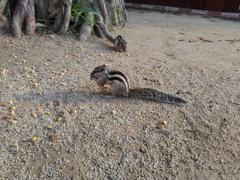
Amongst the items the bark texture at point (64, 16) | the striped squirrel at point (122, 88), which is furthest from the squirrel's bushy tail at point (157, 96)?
the bark texture at point (64, 16)

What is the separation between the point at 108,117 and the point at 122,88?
1.07ft

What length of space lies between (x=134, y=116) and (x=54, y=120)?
2.04 ft

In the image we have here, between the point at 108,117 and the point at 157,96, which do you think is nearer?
the point at 108,117

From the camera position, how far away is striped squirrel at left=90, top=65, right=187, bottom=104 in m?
3.08

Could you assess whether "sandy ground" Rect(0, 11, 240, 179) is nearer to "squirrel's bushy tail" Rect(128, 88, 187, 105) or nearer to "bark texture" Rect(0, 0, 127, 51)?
"squirrel's bushy tail" Rect(128, 88, 187, 105)

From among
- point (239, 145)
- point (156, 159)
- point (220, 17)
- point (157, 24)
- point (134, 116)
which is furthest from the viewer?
point (220, 17)

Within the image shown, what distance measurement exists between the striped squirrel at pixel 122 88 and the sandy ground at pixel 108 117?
0.07 metres

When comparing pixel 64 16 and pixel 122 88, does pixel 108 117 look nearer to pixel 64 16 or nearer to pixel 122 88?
pixel 122 88

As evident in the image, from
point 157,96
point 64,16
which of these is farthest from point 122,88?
point 64,16

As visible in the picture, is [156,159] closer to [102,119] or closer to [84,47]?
[102,119]

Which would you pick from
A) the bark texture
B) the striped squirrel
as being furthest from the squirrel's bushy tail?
the bark texture

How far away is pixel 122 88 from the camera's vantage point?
312 centimetres

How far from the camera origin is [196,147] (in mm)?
2662

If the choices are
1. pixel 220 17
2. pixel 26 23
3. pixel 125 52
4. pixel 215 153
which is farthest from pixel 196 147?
pixel 220 17
